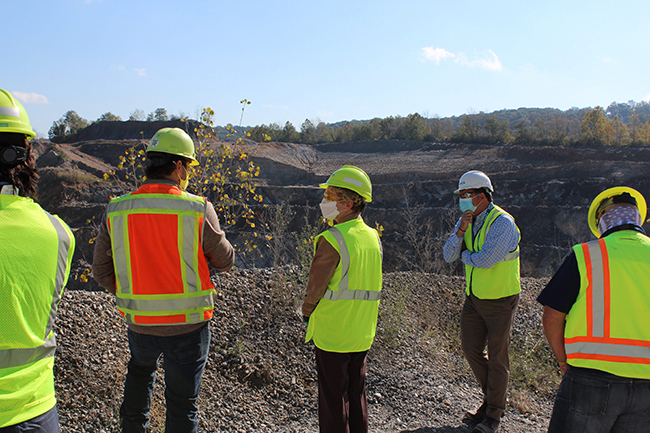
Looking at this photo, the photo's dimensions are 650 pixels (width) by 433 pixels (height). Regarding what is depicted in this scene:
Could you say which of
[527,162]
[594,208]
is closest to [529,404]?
[594,208]

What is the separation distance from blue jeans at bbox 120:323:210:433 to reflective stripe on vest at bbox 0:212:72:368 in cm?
75

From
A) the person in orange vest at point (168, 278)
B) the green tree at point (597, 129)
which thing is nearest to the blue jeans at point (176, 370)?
the person in orange vest at point (168, 278)

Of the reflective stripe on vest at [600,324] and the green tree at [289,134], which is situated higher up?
the green tree at [289,134]

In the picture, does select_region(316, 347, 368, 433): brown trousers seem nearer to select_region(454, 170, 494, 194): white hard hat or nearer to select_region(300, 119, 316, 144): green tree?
select_region(454, 170, 494, 194): white hard hat

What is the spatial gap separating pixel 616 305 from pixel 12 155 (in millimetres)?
2559

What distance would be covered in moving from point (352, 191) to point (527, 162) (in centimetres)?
3766

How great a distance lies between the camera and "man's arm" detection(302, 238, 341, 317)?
250 cm

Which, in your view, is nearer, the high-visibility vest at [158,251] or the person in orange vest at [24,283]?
the person in orange vest at [24,283]

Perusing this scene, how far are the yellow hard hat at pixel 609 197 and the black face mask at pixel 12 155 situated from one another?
2486 mm

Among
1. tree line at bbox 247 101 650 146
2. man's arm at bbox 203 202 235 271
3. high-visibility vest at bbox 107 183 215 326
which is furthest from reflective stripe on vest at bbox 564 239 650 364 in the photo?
tree line at bbox 247 101 650 146

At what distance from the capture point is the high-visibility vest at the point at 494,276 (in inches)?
A: 133

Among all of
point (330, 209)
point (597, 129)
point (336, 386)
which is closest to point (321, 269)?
point (330, 209)

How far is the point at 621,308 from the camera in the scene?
6.44 feet

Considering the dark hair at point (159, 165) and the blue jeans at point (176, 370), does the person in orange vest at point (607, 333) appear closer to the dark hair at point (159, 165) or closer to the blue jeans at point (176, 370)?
the blue jeans at point (176, 370)
